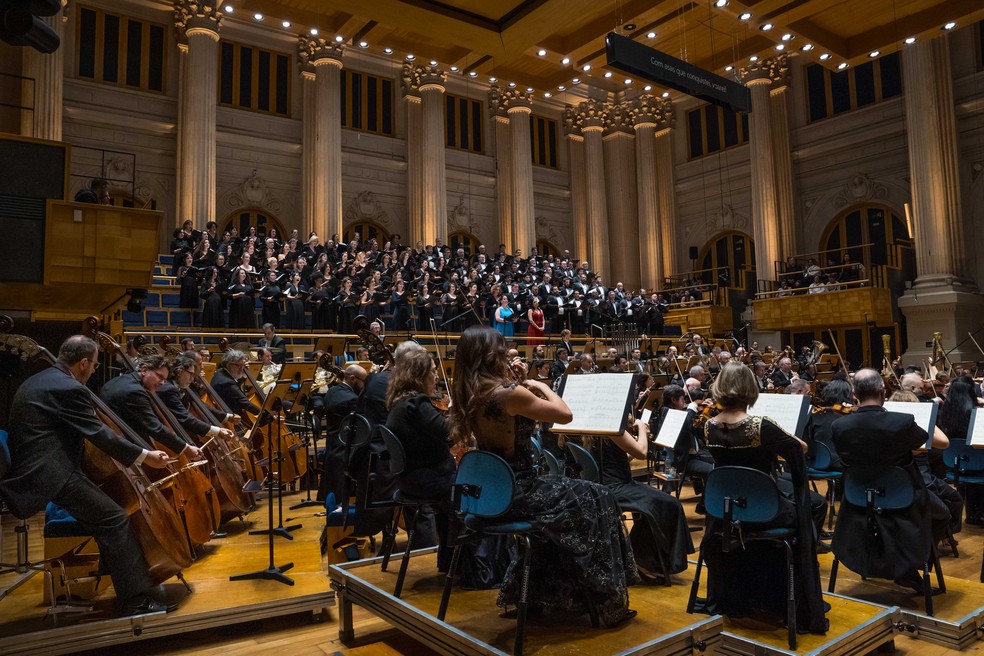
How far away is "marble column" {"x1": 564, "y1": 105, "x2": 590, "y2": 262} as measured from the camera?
78.4ft

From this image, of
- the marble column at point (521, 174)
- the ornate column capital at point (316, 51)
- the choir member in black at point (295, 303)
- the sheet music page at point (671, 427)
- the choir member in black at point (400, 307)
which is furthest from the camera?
the marble column at point (521, 174)

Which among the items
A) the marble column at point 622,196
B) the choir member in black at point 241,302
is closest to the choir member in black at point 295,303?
the choir member in black at point 241,302

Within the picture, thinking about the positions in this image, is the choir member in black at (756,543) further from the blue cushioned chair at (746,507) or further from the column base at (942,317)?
the column base at (942,317)

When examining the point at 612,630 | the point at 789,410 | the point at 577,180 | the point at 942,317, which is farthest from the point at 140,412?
the point at 577,180

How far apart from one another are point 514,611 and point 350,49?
64.1ft

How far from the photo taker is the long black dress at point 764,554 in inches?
123

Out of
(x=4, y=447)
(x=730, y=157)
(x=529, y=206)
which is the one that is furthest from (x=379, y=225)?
(x=4, y=447)

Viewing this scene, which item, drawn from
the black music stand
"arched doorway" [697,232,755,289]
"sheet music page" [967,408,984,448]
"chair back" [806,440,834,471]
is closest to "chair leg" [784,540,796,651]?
"sheet music page" [967,408,984,448]

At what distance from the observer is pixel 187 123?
53.8 feet

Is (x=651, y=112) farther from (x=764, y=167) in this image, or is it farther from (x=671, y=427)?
(x=671, y=427)

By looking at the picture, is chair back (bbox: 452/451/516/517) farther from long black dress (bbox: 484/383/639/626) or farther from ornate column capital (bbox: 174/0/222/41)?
ornate column capital (bbox: 174/0/222/41)

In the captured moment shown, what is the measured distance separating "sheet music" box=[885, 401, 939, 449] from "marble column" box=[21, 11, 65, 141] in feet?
51.4

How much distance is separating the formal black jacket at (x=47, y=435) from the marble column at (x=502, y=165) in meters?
18.9

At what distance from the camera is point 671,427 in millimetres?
4707
